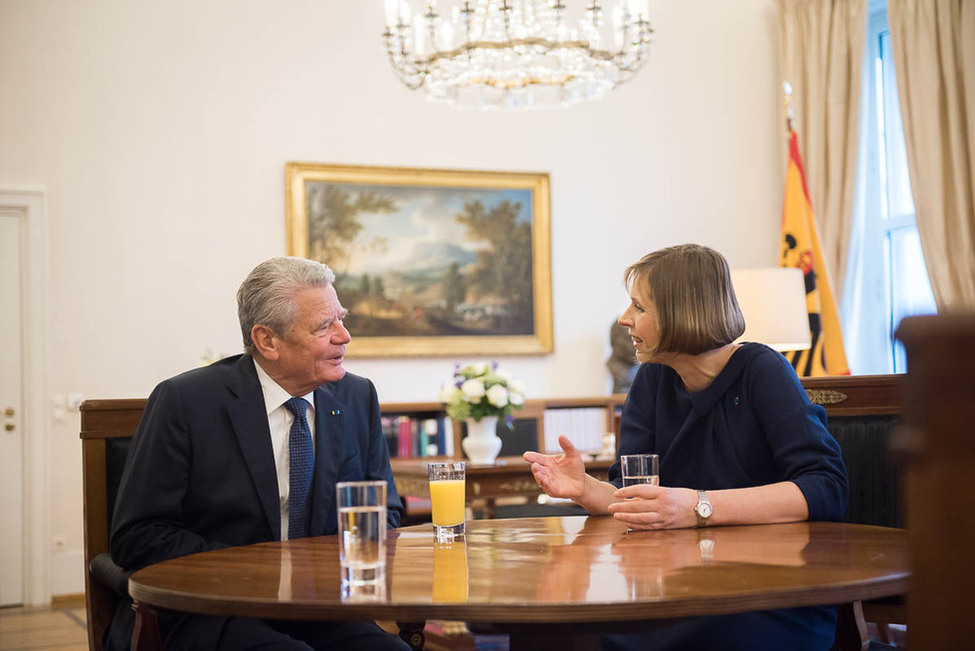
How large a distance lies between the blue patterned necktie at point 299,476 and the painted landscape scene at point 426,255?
4421 mm

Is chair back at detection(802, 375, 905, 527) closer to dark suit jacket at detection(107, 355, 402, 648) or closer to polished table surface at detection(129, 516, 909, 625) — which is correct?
polished table surface at detection(129, 516, 909, 625)

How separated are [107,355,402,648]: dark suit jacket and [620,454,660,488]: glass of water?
67cm

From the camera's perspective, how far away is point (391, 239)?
6820 mm

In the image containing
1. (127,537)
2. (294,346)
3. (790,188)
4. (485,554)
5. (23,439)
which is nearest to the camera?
(485,554)

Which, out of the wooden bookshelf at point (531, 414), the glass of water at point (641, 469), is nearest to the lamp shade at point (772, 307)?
the wooden bookshelf at point (531, 414)

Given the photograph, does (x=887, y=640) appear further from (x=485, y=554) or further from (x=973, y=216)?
(x=973, y=216)

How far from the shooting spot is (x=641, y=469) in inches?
76.5

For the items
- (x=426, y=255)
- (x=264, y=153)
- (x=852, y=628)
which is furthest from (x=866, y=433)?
(x=264, y=153)

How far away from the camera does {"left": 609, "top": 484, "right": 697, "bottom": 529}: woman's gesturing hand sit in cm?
187

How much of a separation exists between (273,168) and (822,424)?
5.08m

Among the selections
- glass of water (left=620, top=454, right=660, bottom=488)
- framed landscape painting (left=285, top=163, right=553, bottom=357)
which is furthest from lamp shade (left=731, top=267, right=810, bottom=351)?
framed landscape painting (left=285, top=163, right=553, bottom=357)

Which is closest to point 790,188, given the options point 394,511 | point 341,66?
point 341,66

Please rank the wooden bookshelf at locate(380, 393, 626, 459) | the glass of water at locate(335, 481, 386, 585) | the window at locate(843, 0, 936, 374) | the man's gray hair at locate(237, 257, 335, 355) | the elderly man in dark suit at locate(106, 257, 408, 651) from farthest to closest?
1. the window at locate(843, 0, 936, 374)
2. the wooden bookshelf at locate(380, 393, 626, 459)
3. the man's gray hair at locate(237, 257, 335, 355)
4. the elderly man in dark suit at locate(106, 257, 408, 651)
5. the glass of water at locate(335, 481, 386, 585)

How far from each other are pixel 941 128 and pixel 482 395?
3495mm
